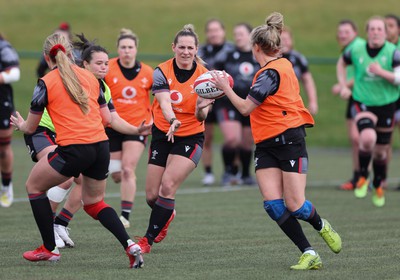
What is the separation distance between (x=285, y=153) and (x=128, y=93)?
3313 millimetres

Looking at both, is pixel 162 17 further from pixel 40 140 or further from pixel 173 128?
pixel 173 128

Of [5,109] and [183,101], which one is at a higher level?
[183,101]

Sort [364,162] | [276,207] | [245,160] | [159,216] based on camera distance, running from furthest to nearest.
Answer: [245,160]
[364,162]
[159,216]
[276,207]

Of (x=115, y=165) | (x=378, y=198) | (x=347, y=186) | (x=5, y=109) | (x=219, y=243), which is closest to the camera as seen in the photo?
(x=219, y=243)

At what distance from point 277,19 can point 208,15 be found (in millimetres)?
31529

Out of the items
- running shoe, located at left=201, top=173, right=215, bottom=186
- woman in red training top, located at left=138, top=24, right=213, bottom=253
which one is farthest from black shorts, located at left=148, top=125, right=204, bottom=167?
running shoe, located at left=201, top=173, right=215, bottom=186

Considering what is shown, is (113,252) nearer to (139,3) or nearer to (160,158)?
(160,158)

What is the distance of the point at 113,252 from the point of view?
8.21 m

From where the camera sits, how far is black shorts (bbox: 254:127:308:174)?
7.47 m

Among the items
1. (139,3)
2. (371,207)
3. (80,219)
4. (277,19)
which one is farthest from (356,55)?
(139,3)

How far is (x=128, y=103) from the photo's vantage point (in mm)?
10359

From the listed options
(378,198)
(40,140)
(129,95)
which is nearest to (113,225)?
(40,140)

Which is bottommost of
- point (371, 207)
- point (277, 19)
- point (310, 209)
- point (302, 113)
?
point (371, 207)

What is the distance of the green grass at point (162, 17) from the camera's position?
3525cm
